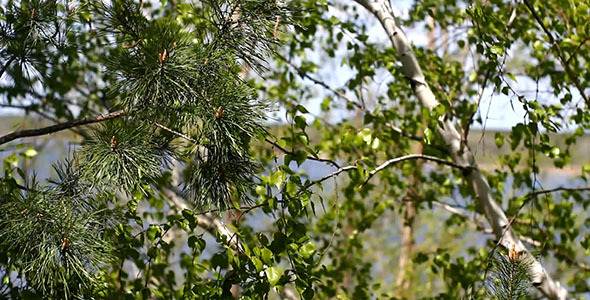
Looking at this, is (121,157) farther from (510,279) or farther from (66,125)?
(510,279)

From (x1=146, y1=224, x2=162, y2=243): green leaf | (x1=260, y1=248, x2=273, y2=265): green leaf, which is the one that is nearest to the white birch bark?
(x1=260, y1=248, x2=273, y2=265): green leaf

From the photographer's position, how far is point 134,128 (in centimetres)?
146

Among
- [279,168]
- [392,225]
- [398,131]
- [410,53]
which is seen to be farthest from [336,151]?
[392,225]

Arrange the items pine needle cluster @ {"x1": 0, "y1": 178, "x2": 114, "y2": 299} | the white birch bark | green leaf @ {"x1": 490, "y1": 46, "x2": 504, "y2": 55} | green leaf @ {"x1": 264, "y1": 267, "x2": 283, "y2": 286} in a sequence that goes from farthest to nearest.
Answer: the white birch bark < green leaf @ {"x1": 490, "y1": 46, "x2": 504, "y2": 55} < green leaf @ {"x1": 264, "y1": 267, "x2": 283, "y2": 286} < pine needle cluster @ {"x1": 0, "y1": 178, "x2": 114, "y2": 299}

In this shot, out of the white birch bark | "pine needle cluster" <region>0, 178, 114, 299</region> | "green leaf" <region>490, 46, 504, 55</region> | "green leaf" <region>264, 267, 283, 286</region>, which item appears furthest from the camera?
the white birch bark

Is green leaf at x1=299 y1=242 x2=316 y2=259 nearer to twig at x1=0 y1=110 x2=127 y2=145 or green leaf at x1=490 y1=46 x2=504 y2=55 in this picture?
twig at x1=0 y1=110 x2=127 y2=145

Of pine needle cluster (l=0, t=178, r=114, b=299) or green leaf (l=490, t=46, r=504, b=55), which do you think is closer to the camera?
pine needle cluster (l=0, t=178, r=114, b=299)

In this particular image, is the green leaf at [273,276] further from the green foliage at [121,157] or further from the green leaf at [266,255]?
the green foliage at [121,157]

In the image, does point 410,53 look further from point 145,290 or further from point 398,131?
point 145,290

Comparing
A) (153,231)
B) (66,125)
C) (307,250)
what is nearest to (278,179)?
(307,250)

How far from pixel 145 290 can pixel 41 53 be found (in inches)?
23.3

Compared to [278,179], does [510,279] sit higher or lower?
lower

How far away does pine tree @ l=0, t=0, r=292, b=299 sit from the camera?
1.32m

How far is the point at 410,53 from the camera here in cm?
204
